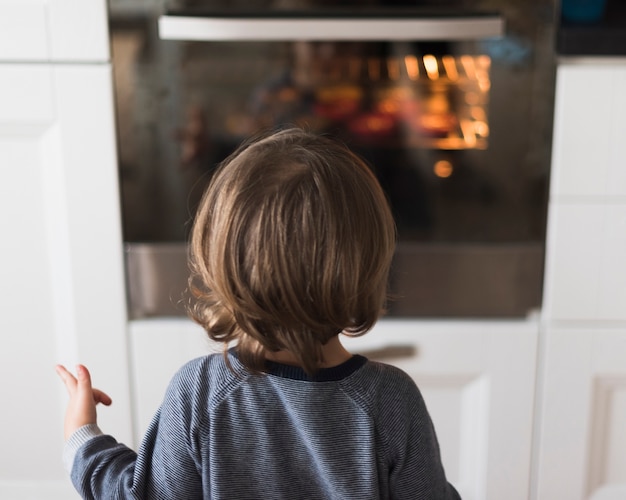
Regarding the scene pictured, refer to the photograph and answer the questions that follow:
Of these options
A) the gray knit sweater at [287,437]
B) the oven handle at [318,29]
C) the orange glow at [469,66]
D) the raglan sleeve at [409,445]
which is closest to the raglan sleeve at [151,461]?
the gray knit sweater at [287,437]

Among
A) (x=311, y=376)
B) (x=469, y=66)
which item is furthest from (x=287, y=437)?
(x=469, y=66)

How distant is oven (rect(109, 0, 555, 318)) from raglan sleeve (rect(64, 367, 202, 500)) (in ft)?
1.43

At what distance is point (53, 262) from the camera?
133cm

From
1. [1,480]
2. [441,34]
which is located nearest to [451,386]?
[441,34]

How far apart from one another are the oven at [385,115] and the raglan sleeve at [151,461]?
44cm

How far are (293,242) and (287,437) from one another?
19cm

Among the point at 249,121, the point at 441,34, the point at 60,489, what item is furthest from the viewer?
the point at 60,489

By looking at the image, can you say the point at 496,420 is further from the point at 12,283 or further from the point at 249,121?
the point at 12,283

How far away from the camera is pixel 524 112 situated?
1.24m

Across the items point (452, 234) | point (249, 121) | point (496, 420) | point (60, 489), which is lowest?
point (60, 489)

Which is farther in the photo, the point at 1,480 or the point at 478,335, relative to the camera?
the point at 1,480

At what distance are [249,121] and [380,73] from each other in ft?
0.69

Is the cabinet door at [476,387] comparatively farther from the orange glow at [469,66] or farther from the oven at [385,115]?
the orange glow at [469,66]

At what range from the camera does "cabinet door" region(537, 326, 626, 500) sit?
131 centimetres
